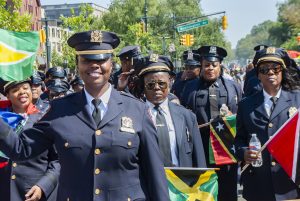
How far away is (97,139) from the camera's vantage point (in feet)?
13.6

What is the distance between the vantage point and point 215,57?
8.61 m

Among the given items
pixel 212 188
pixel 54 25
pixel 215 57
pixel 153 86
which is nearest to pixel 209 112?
pixel 215 57

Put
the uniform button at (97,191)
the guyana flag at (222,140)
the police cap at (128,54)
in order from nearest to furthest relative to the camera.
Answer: the uniform button at (97,191) → the guyana flag at (222,140) → the police cap at (128,54)

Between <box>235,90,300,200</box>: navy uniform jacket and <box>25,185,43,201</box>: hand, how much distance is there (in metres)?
1.96

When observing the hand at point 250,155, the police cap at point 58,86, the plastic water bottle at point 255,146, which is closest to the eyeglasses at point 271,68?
the plastic water bottle at point 255,146

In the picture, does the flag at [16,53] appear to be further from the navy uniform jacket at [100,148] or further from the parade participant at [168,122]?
the parade participant at [168,122]

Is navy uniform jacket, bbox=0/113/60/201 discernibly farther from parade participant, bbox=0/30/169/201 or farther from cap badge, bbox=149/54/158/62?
cap badge, bbox=149/54/158/62

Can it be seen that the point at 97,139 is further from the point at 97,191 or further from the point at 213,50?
the point at 213,50

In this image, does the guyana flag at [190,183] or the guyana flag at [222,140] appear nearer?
the guyana flag at [190,183]

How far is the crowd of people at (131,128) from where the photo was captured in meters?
4.18

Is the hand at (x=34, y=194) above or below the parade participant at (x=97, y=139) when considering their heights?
below

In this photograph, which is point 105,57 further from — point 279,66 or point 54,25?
point 54,25

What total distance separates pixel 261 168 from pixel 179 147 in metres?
0.81

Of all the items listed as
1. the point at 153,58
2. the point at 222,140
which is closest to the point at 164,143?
the point at 153,58
